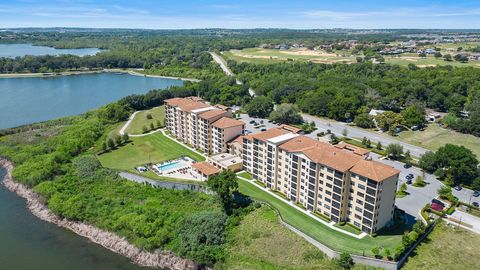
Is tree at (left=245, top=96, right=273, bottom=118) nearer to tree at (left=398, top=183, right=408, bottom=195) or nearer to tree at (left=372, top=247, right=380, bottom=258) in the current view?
tree at (left=398, top=183, right=408, bottom=195)

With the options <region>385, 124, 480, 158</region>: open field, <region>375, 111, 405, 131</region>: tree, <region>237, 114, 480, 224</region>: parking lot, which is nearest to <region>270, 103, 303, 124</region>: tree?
<region>375, 111, 405, 131</region>: tree

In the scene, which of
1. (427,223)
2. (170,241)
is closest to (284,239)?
(170,241)

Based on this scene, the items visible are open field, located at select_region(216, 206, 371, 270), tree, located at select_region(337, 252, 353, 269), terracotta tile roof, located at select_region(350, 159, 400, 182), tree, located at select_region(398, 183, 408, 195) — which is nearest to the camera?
tree, located at select_region(337, 252, 353, 269)

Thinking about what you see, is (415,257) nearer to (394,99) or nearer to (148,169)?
(148,169)

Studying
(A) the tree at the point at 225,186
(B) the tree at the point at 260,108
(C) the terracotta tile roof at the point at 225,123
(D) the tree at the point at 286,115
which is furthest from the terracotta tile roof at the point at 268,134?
(B) the tree at the point at 260,108

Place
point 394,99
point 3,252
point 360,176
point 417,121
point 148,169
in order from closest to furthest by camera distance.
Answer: point 360,176 < point 3,252 < point 148,169 < point 417,121 < point 394,99

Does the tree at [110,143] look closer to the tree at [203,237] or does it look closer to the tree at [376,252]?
the tree at [203,237]
